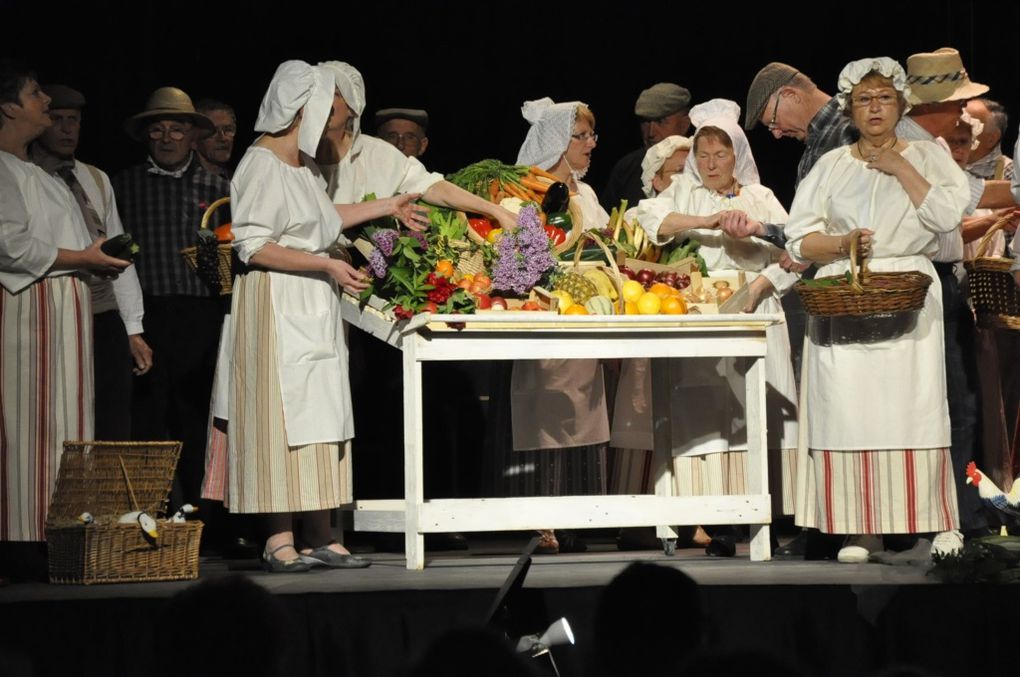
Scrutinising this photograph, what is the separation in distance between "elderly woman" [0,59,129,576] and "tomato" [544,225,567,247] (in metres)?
1.62

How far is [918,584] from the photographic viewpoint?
5.08 m

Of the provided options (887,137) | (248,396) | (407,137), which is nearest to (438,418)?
(407,137)

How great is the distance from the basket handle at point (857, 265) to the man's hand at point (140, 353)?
10.1 feet

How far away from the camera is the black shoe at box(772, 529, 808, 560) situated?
20.4 ft

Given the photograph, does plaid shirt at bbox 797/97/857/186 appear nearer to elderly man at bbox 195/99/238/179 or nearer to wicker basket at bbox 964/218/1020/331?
wicker basket at bbox 964/218/1020/331

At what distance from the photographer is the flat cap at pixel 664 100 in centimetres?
785

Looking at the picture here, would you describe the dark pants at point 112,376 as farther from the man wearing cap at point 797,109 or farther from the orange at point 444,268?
the man wearing cap at point 797,109

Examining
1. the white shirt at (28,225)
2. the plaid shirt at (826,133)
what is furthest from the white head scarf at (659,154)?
the white shirt at (28,225)

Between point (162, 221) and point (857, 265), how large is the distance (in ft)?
10.6

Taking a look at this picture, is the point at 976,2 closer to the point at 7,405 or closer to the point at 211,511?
the point at 211,511

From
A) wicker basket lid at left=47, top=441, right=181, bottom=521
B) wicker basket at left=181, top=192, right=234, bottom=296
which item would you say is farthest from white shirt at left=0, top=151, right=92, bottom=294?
wicker basket lid at left=47, top=441, right=181, bottom=521

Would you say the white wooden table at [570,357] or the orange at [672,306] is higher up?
the orange at [672,306]

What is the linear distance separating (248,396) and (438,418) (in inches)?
99.3

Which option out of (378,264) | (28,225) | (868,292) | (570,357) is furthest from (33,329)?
(868,292)
